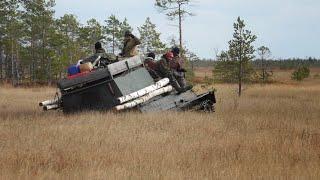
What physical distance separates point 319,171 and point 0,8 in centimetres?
4702

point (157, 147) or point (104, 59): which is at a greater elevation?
point (104, 59)

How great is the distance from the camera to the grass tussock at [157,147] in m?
7.84

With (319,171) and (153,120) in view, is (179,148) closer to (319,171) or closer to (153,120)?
(319,171)

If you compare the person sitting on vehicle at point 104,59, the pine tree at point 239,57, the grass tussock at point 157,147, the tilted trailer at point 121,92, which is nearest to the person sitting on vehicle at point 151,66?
the tilted trailer at point 121,92

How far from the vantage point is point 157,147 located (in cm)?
1002

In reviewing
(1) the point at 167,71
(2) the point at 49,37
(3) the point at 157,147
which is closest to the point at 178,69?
(1) the point at 167,71

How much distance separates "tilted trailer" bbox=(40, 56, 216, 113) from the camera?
1547cm

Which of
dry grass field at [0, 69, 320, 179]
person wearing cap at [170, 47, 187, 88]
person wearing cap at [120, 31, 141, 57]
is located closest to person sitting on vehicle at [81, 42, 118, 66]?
person wearing cap at [120, 31, 141, 57]

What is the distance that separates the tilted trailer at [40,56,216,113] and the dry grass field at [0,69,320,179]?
82cm

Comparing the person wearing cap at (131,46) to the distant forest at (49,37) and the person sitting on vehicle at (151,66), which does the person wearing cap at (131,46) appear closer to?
the person sitting on vehicle at (151,66)

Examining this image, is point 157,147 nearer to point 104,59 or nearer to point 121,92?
point 121,92

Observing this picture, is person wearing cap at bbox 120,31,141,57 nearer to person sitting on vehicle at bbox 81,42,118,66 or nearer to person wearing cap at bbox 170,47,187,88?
person sitting on vehicle at bbox 81,42,118,66

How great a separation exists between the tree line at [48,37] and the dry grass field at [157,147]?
98.4 ft

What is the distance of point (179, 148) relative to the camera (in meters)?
10.0
